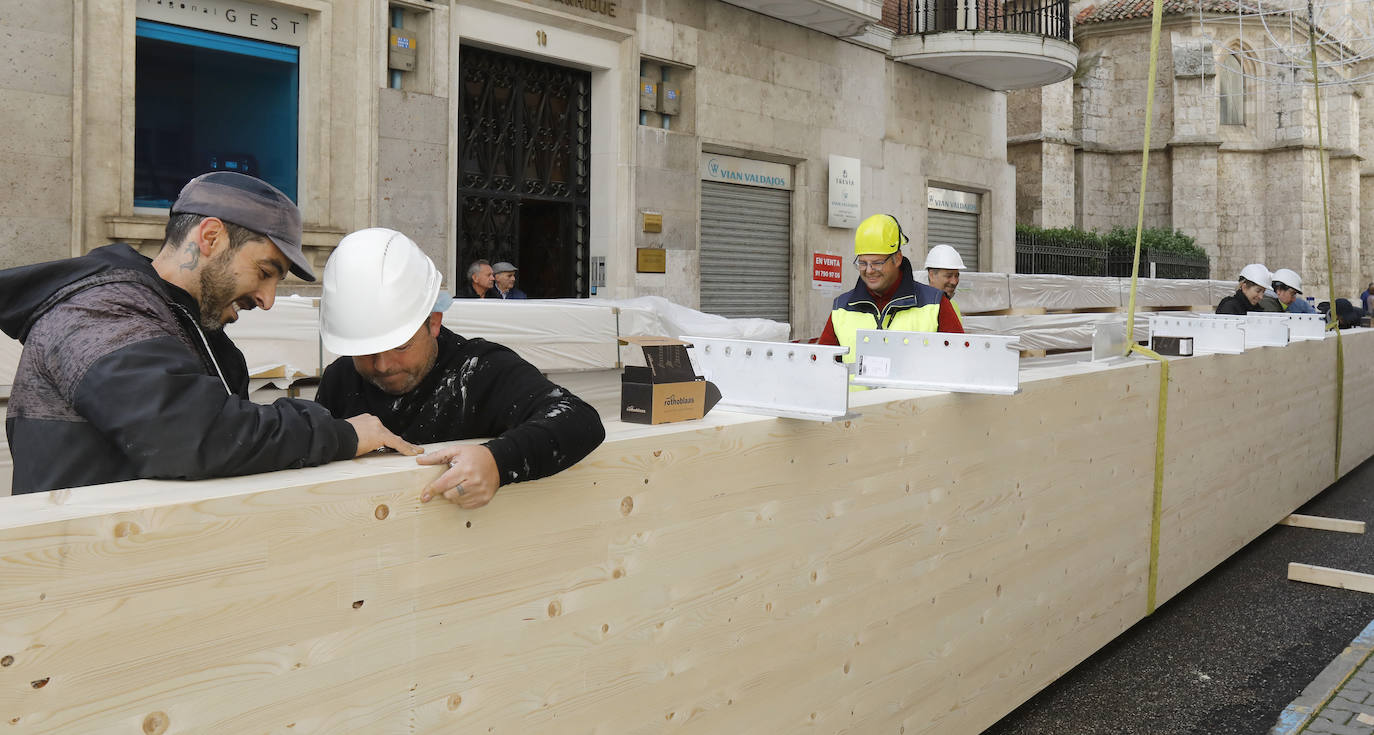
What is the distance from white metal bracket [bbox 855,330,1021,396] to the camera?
4.06m

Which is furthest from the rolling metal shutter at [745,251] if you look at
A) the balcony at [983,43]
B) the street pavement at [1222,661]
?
the street pavement at [1222,661]

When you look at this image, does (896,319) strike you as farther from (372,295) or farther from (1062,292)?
(1062,292)

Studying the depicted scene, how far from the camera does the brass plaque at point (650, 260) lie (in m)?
13.3

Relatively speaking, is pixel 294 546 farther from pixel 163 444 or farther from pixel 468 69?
pixel 468 69

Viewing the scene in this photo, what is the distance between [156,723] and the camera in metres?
1.81

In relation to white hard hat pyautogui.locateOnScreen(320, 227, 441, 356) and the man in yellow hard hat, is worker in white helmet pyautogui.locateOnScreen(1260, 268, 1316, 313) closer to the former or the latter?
the man in yellow hard hat

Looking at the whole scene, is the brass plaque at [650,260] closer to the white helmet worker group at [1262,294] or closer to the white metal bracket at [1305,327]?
the white helmet worker group at [1262,294]

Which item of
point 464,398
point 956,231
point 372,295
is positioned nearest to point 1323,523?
point 464,398

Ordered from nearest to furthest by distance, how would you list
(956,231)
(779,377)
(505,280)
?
(779,377)
(505,280)
(956,231)

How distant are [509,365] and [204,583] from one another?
1104 millimetres

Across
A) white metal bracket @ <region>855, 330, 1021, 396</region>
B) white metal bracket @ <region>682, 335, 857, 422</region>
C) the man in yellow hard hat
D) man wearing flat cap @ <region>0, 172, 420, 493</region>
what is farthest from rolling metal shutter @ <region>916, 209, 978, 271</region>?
man wearing flat cap @ <region>0, 172, 420, 493</region>

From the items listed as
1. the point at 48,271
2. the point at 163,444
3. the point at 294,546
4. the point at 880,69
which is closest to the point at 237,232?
the point at 48,271

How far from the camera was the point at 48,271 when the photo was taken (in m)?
2.26

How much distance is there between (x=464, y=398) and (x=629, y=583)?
631mm
